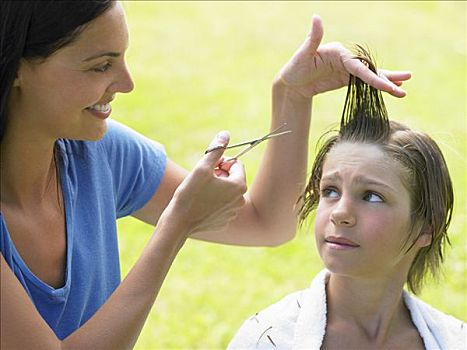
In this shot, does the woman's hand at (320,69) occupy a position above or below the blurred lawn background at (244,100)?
above

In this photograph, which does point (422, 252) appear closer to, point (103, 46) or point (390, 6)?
point (103, 46)

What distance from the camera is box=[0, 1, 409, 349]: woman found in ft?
6.94

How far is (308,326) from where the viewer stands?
244 centimetres

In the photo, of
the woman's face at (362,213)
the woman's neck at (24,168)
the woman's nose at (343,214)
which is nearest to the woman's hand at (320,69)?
the woman's face at (362,213)

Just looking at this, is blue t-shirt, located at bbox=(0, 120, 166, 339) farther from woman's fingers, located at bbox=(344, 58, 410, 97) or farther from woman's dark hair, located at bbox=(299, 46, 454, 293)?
woman's fingers, located at bbox=(344, 58, 410, 97)

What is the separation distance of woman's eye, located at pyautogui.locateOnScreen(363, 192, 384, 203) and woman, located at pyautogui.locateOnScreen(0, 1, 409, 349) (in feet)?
0.80

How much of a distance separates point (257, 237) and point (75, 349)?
810 millimetres

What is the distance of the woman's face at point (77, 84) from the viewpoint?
216cm

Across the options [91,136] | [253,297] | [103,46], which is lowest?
[253,297]

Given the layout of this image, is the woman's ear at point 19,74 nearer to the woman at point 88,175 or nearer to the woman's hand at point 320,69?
the woman at point 88,175

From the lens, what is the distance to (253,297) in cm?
519

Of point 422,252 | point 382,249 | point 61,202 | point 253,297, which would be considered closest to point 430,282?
point 422,252

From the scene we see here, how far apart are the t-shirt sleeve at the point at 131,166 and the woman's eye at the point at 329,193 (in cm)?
51

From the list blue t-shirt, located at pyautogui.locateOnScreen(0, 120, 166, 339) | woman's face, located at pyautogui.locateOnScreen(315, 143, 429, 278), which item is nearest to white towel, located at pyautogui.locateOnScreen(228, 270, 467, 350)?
woman's face, located at pyautogui.locateOnScreen(315, 143, 429, 278)
